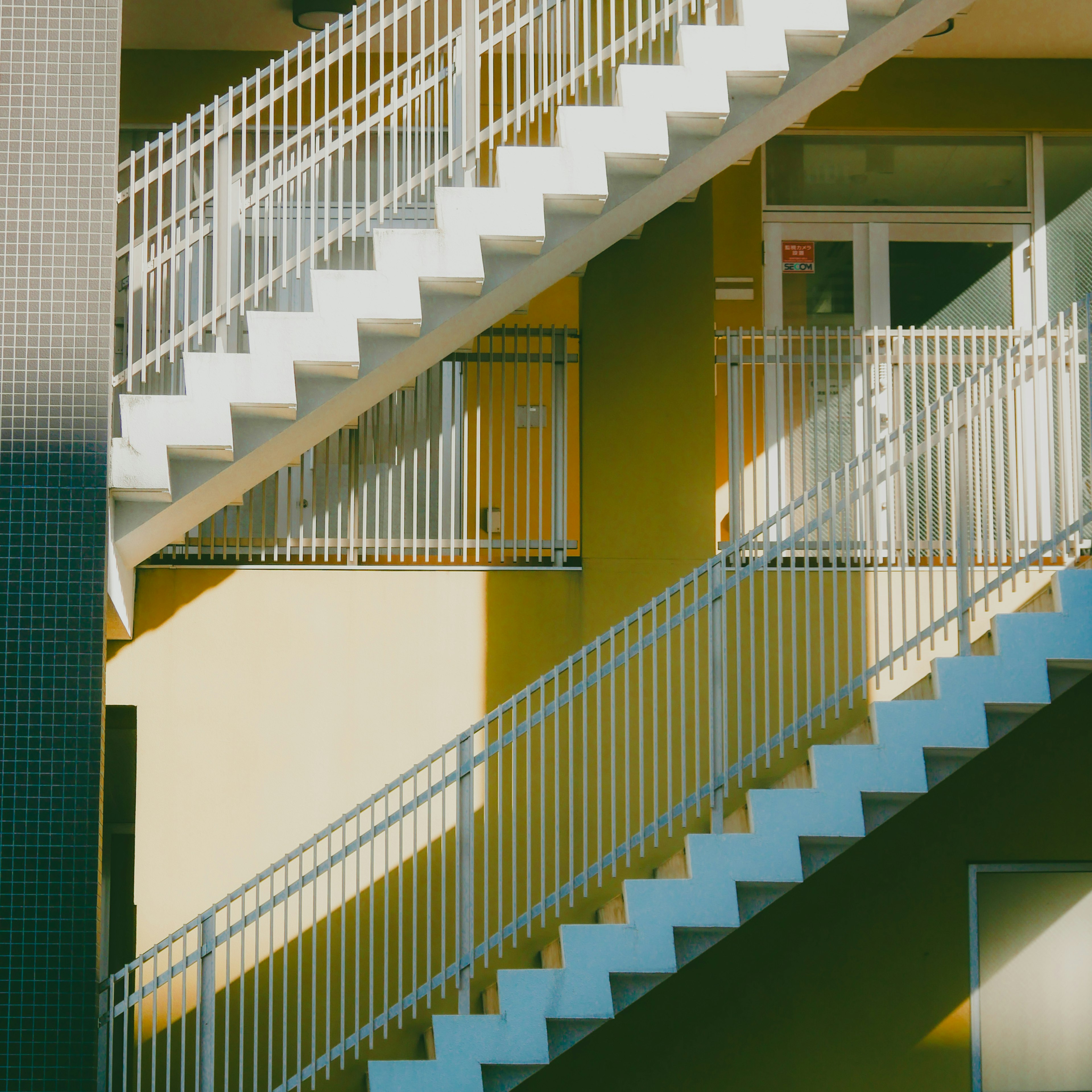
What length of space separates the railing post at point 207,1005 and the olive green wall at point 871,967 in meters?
2.67

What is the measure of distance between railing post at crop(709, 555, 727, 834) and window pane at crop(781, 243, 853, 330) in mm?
4852

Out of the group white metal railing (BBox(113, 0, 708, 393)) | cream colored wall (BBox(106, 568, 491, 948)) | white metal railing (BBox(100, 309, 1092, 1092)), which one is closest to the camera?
white metal railing (BBox(100, 309, 1092, 1092))

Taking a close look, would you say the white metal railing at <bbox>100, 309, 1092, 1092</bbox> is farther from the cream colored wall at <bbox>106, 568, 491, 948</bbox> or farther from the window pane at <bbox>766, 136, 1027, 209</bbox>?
the window pane at <bbox>766, 136, 1027, 209</bbox>

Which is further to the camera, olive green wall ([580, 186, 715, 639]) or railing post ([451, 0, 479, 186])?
olive green wall ([580, 186, 715, 639])

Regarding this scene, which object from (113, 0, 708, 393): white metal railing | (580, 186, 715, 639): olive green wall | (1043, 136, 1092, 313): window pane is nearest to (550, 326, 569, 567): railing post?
(580, 186, 715, 639): olive green wall

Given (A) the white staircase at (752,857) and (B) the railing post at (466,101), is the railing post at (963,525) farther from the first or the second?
(B) the railing post at (466,101)

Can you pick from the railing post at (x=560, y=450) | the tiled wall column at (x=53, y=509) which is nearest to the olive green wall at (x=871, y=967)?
the railing post at (x=560, y=450)

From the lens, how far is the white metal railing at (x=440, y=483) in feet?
33.6

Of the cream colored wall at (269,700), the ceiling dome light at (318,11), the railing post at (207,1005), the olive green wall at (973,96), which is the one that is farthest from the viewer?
the olive green wall at (973,96)

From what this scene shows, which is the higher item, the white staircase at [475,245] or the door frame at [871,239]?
the door frame at [871,239]

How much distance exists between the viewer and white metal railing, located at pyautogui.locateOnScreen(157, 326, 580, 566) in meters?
10.2

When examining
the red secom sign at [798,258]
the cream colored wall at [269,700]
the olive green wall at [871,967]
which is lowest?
the olive green wall at [871,967]

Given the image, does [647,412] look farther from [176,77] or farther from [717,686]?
[176,77]

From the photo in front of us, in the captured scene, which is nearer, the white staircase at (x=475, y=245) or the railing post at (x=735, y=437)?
the white staircase at (x=475, y=245)
